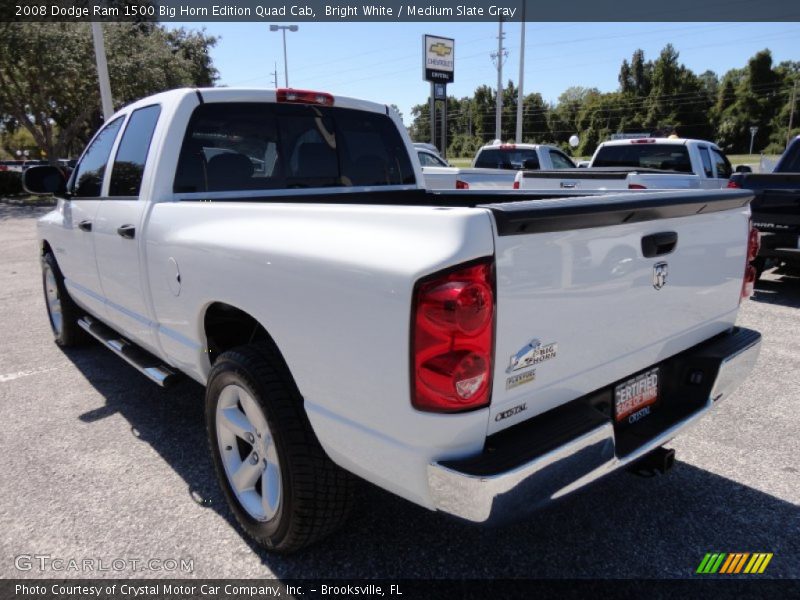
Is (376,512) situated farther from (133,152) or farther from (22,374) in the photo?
(22,374)

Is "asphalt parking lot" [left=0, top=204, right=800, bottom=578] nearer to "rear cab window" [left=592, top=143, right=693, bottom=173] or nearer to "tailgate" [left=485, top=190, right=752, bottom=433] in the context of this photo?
"tailgate" [left=485, top=190, right=752, bottom=433]

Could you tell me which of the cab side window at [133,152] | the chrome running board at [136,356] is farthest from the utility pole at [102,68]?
the cab side window at [133,152]

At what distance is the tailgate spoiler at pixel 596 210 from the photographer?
1.70 m

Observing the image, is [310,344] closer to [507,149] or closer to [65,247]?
[65,247]

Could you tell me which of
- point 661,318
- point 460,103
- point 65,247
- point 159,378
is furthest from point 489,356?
point 460,103

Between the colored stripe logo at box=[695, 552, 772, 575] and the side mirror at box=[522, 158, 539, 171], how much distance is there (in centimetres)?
991

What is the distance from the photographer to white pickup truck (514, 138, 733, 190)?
751cm

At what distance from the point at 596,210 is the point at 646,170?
24.9ft

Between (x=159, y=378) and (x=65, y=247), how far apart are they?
201 centimetres

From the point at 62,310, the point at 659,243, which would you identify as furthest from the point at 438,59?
the point at 659,243

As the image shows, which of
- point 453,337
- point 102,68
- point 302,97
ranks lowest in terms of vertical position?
point 453,337

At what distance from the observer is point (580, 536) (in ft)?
8.42

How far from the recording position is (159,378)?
3170mm

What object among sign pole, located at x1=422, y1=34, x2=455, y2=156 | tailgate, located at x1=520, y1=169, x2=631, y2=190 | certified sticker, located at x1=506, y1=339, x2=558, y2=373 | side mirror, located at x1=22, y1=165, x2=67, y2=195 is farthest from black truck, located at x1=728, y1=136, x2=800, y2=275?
sign pole, located at x1=422, y1=34, x2=455, y2=156
